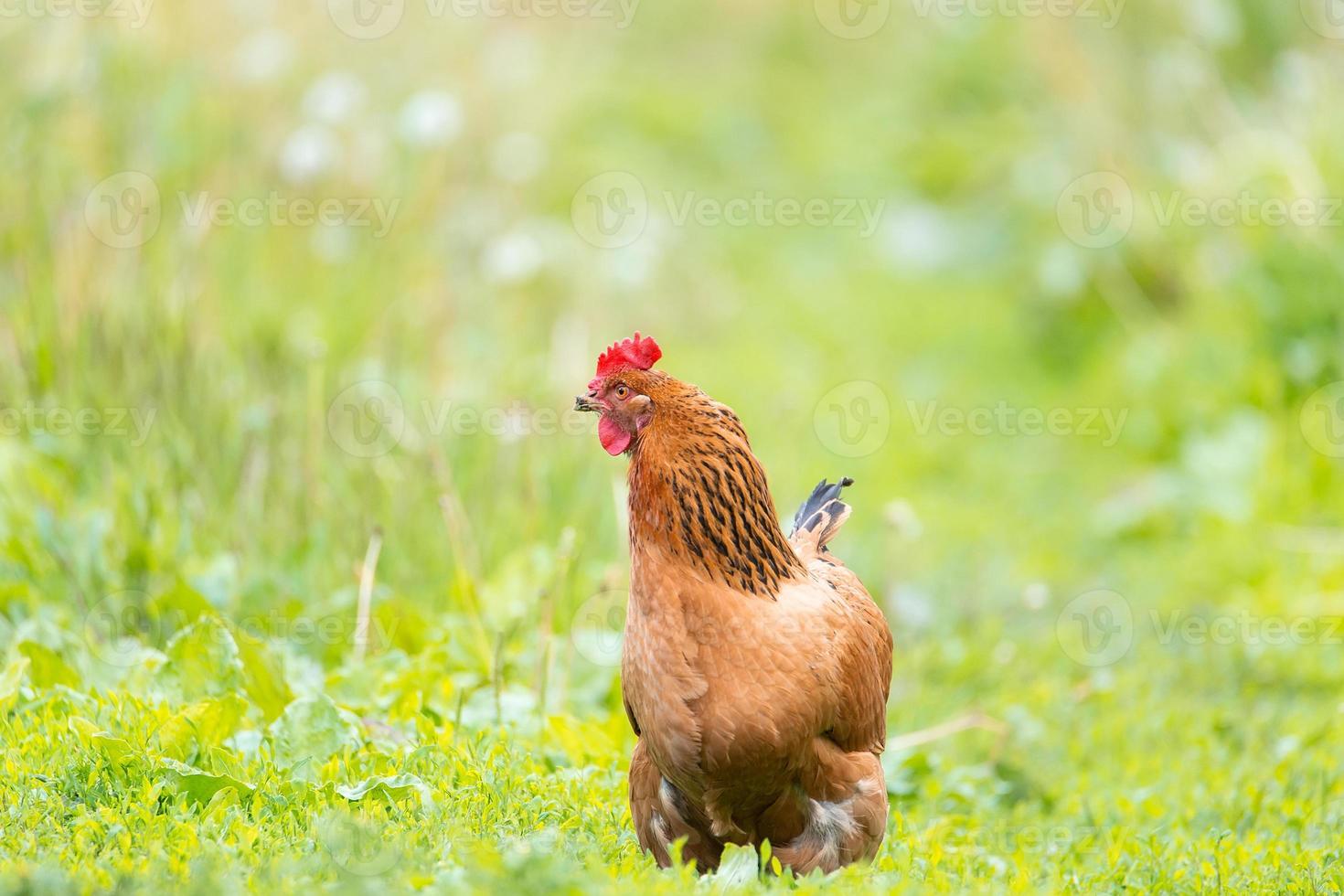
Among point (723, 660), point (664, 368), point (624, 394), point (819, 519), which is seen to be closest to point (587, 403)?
point (624, 394)

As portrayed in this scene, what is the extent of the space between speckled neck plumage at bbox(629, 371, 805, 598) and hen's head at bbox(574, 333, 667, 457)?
20mm

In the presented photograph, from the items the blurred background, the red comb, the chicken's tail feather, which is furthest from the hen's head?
the blurred background

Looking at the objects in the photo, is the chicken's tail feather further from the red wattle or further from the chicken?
the red wattle

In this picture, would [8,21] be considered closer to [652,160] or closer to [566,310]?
[566,310]

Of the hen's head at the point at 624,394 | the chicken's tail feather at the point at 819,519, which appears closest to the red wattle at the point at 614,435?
the hen's head at the point at 624,394

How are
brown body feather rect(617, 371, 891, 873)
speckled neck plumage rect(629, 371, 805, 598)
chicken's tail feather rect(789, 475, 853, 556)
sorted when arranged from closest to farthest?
brown body feather rect(617, 371, 891, 873)
speckled neck plumage rect(629, 371, 805, 598)
chicken's tail feather rect(789, 475, 853, 556)

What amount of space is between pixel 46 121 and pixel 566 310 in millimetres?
3182

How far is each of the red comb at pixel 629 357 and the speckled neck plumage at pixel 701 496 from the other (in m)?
0.05

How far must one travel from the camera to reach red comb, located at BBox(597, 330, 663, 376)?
388 cm

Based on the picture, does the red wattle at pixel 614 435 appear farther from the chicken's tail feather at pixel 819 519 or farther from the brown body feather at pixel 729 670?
the chicken's tail feather at pixel 819 519

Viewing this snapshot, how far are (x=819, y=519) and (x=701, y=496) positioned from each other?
1049 mm

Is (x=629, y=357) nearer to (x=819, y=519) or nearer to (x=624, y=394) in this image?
(x=624, y=394)

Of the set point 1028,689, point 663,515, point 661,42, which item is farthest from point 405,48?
point 663,515

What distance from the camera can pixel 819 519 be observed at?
4.73 meters
